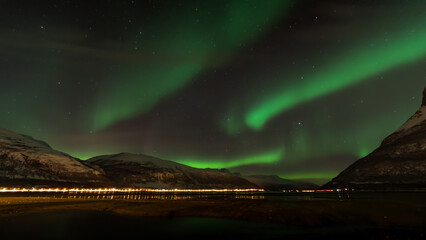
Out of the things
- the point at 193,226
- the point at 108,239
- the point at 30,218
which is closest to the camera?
the point at 108,239

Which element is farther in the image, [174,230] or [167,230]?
[174,230]

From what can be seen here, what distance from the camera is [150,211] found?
137 feet

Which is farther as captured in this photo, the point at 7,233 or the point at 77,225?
the point at 77,225

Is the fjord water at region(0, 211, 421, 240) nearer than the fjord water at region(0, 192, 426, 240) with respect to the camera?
No

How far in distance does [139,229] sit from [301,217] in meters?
21.1

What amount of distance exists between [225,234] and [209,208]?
15.5 metres

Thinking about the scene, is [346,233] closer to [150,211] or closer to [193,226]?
[193,226]

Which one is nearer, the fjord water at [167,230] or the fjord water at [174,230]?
the fjord water at [174,230]

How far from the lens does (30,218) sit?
3644 centimetres

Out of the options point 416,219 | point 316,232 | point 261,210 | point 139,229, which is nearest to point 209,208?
point 261,210

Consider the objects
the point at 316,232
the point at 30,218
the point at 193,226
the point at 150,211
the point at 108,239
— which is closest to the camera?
the point at 108,239

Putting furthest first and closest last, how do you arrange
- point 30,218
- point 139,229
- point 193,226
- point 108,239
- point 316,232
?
point 30,218, point 193,226, point 139,229, point 316,232, point 108,239

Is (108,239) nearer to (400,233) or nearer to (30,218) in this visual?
(30,218)

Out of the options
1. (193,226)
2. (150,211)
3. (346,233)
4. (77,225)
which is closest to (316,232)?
(346,233)
